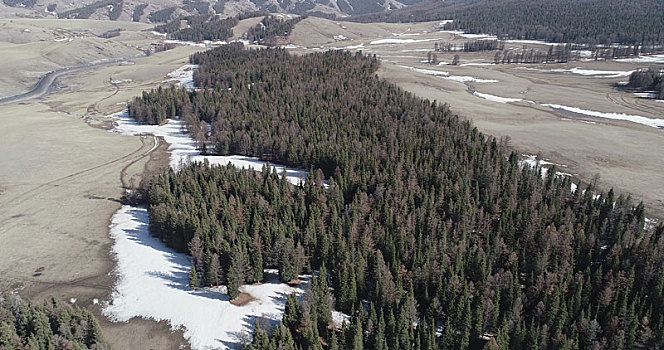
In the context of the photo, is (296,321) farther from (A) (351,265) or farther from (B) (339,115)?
(B) (339,115)

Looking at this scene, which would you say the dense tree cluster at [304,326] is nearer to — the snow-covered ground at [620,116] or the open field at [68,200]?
the open field at [68,200]

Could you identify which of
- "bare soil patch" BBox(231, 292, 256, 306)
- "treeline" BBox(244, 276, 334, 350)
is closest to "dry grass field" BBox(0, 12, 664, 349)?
"bare soil patch" BBox(231, 292, 256, 306)

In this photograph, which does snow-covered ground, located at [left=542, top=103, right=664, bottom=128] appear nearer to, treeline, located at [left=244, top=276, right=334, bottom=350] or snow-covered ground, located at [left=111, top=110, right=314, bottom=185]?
snow-covered ground, located at [left=111, top=110, right=314, bottom=185]

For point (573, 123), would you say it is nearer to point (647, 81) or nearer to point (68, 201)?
point (647, 81)

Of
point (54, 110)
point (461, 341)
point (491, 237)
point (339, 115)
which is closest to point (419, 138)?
point (339, 115)

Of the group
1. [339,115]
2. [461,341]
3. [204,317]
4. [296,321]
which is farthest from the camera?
[339,115]

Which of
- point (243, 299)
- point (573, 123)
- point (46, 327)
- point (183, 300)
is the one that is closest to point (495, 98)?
point (573, 123)
